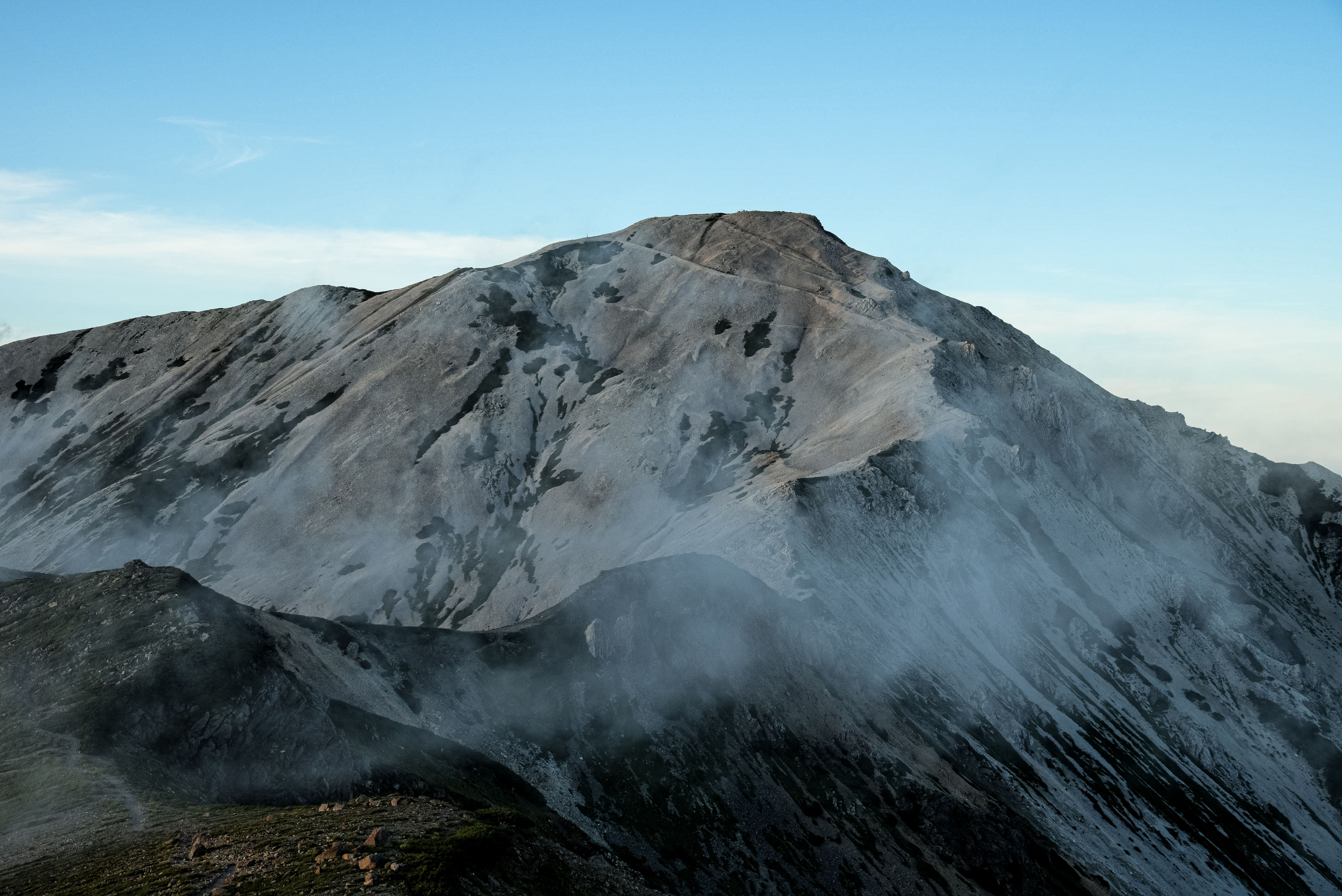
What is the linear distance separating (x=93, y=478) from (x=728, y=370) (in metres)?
109

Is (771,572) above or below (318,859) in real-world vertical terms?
above

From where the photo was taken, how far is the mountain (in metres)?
81.4

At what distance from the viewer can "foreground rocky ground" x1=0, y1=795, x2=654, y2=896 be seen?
31.9 m

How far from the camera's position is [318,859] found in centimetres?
3316

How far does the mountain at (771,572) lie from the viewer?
267 ft

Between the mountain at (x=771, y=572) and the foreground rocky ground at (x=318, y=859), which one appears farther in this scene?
the mountain at (x=771, y=572)

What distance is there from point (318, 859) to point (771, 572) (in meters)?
81.0

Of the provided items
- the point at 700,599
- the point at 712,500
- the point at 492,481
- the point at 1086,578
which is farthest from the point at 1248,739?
the point at 492,481

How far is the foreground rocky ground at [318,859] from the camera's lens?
105 ft

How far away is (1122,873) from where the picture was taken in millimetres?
97125

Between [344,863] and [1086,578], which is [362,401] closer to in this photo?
[1086,578]

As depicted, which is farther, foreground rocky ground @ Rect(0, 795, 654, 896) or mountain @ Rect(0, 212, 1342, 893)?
mountain @ Rect(0, 212, 1342, 893)

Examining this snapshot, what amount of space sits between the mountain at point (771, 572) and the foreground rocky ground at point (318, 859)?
651 inches

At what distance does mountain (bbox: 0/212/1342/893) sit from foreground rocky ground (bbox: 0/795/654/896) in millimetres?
16525
